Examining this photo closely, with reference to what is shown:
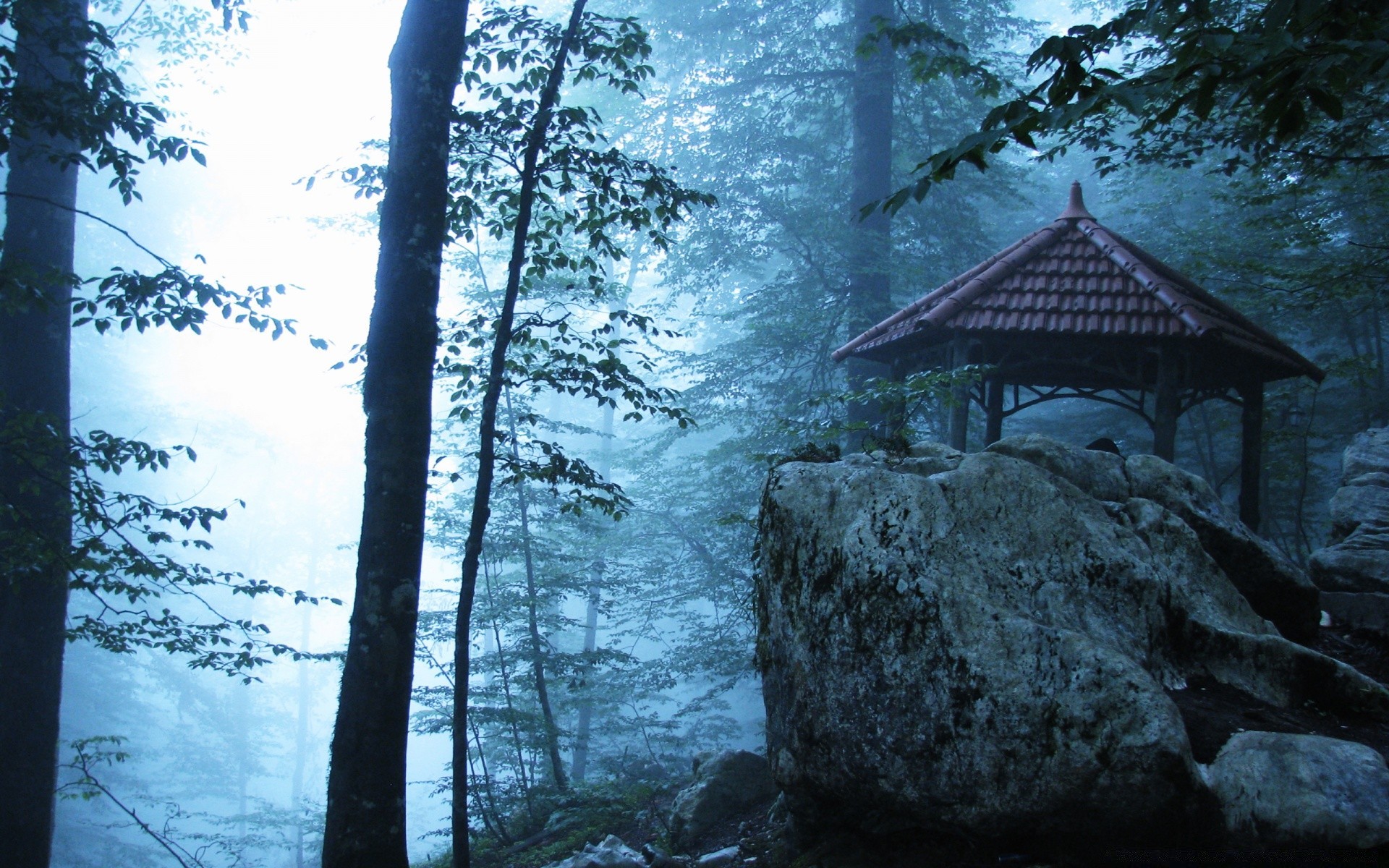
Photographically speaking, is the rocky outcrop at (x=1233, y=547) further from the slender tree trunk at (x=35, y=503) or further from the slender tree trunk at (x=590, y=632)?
the slender tree trunk at (x=35, y=503)

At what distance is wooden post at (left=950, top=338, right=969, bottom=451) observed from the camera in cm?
751

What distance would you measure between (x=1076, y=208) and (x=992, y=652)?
6.50m

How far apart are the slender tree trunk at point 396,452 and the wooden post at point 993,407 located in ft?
19.9

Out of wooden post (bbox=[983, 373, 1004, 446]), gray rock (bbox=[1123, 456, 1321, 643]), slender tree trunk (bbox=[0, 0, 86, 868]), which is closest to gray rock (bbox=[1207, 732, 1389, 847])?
gray rock (bbox=[1123, 456, 1321, 643])

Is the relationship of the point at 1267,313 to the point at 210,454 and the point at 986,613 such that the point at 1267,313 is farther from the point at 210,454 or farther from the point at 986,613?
the point at 210,454

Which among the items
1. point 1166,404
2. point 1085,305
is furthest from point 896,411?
point 1166,404

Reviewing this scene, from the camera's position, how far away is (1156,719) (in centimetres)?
291

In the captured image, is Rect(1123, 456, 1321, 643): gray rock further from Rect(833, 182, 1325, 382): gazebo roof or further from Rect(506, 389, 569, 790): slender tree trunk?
Rect(506, 389, 569, 790): slender tree trunk

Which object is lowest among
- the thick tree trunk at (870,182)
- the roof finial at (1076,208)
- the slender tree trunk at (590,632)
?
the slender tree trunk at (590,632)

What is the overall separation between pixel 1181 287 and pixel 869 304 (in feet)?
20.0

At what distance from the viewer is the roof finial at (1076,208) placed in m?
8.09

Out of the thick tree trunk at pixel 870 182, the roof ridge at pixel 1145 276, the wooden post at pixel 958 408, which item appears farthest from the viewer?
the thick tree trunk at pixel 870 182

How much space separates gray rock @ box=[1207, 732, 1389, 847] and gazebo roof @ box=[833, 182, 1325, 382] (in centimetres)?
460

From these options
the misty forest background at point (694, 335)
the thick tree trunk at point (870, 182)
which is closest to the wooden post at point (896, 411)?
the misty forest background at point (694, 335)
